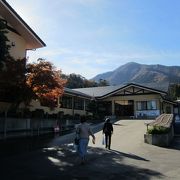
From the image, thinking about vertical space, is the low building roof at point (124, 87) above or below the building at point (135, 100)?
above

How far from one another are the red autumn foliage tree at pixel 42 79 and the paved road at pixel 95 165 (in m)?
7.21

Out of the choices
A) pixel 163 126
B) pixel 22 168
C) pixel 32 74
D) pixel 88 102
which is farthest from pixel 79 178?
pixel 88 102

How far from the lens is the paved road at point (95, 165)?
10.6 metres

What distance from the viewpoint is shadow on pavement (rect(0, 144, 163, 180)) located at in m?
10.4

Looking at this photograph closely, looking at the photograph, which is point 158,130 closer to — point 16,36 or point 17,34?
point 16,36

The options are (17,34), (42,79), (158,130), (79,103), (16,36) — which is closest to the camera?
(158,130)

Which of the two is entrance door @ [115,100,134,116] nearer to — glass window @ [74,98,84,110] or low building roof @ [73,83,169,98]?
low building roof @ [73,83,169,98]

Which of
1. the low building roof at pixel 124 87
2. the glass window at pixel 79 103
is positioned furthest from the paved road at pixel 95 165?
the low building roof at pixel 124 87

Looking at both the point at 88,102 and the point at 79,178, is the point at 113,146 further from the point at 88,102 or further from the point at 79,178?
the point at 88,102

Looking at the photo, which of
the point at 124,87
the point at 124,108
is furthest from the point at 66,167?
the point at 124,108

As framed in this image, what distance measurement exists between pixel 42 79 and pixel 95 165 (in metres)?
11.3

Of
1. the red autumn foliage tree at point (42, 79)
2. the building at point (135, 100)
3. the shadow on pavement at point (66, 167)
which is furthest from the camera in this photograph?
the building at point (135, 100)

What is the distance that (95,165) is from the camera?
492 inches

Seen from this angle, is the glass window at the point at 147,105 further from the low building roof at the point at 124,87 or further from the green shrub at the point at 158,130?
the green shrub at the point at 158,130
